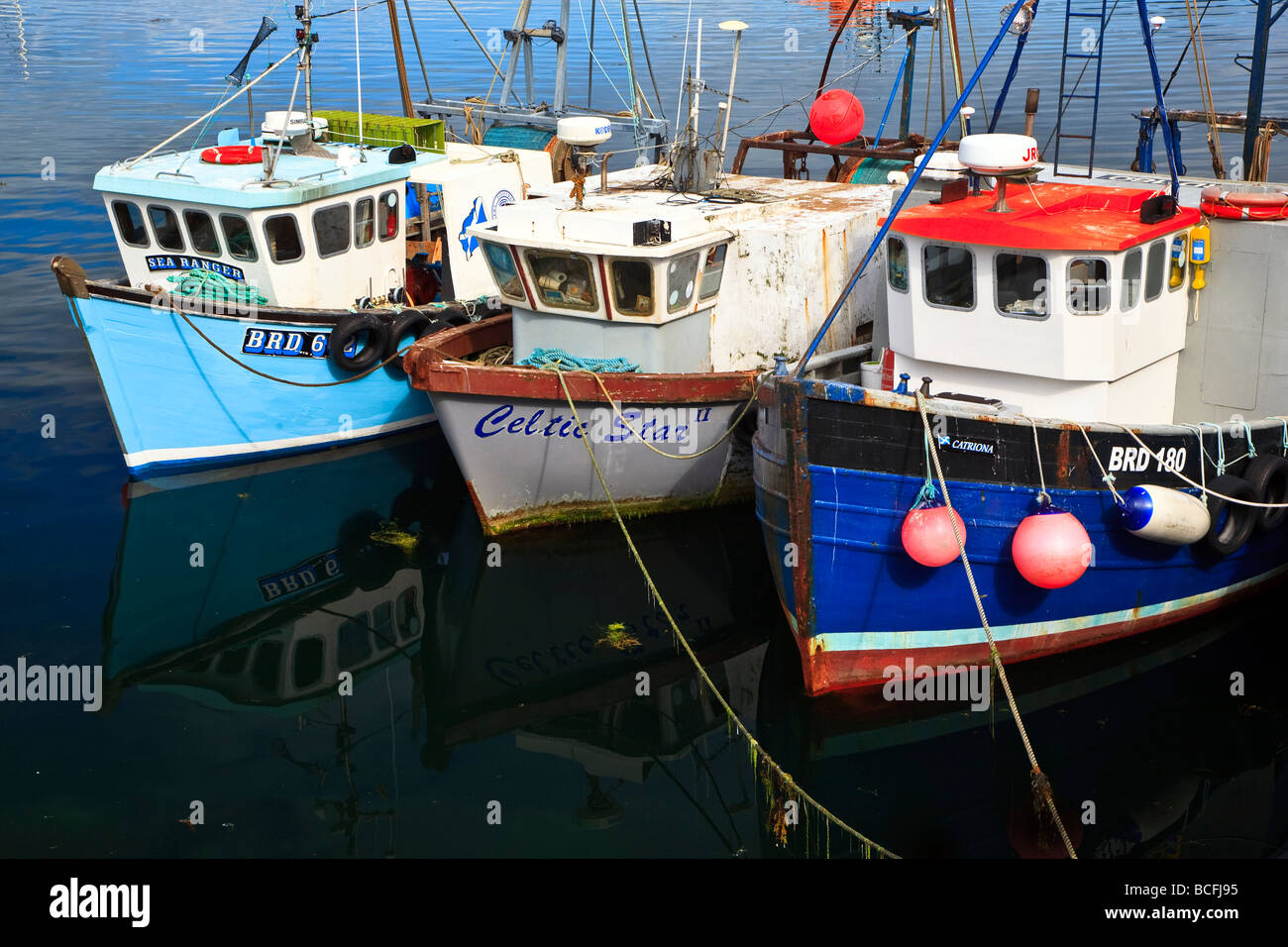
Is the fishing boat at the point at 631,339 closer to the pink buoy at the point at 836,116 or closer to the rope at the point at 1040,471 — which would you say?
the pink buoy at the point at 836,116

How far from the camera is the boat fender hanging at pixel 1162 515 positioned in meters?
8.57

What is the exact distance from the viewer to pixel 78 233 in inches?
923

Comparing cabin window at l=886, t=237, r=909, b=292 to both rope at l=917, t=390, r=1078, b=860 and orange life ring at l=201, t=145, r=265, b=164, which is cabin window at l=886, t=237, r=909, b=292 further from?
orange life ring at l=201, t=145, r=265, b=164

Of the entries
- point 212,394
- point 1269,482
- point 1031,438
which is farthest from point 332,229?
point 1269,482

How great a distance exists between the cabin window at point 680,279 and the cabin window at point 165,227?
549 cm

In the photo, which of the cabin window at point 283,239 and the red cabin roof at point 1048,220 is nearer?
the red cabin roof at point 1048,220

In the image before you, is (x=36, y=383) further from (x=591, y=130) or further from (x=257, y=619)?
(x=591, y=130)

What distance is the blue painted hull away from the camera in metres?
8.63

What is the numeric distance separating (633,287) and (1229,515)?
16.5 feet

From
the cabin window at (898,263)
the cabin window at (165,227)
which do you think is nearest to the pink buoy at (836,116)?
the cabin window at (898,263)

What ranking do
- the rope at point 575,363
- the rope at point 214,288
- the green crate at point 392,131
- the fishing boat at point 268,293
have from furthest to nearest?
1. the green crate at point 392,131
2. the rope at point 214,288
3. the fishing boat at point 268,293
4. the rope at point 575,363

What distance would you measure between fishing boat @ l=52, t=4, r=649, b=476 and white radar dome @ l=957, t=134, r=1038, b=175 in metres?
5.86

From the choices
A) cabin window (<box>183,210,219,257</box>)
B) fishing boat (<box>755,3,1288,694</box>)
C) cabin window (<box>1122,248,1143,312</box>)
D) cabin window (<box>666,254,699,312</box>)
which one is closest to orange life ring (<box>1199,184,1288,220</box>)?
fishing boat (<box>755,3,1288,694</box>)

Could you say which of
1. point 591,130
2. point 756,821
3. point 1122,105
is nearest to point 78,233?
point 591,130
